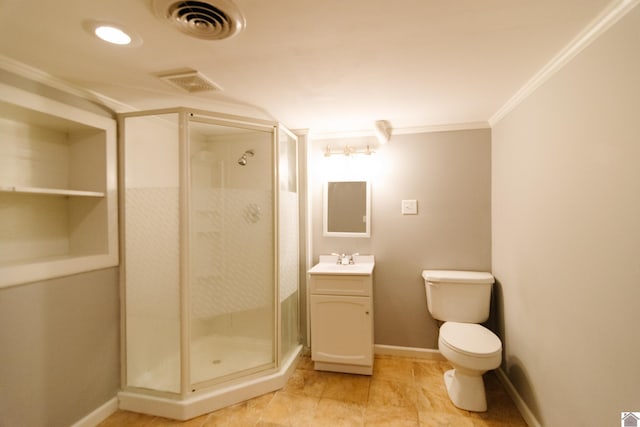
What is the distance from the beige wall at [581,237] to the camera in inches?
40.1

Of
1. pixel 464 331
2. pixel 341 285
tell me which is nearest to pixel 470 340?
pixel 464 331

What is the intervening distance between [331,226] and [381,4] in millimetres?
1857

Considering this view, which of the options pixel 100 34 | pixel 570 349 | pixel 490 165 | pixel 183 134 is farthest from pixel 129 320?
pixel 490 165

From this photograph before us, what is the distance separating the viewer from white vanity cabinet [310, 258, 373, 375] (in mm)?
2180

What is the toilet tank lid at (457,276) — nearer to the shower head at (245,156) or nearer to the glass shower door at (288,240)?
the glass shower door at (288,240)

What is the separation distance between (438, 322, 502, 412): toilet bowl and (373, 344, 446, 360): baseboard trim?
0.49m

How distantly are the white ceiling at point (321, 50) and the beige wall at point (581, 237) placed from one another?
0.24 m

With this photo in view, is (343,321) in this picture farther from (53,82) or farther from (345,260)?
(53,82)

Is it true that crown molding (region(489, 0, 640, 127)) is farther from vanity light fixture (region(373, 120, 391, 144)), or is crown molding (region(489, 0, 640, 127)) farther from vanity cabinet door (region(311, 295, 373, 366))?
vanity cabinet door (region(311, 295, 373, 366))

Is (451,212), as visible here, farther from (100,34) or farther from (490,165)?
(100,34)

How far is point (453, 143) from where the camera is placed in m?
2.41

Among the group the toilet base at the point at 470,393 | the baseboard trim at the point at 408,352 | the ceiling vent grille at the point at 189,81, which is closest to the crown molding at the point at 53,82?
the ceiling vent grille at the point at 189,81

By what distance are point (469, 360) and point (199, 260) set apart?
1839mm

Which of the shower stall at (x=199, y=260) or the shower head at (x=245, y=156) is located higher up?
the shower head at (x=245, y=156)
